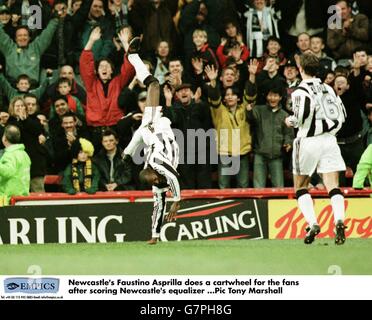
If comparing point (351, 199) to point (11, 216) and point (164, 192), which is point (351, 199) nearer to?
point (164, 192)

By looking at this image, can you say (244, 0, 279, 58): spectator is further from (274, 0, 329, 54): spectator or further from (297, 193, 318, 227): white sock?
(297, 193, 318, 227): white sock

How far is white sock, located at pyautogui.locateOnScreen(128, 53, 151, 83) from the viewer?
8930 mm

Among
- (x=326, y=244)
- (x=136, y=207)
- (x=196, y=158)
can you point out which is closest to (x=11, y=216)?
(x=136, y=207)

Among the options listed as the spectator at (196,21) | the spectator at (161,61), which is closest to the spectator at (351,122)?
the spectator at (196,21)

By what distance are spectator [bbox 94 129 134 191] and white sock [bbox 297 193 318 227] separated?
1442mm

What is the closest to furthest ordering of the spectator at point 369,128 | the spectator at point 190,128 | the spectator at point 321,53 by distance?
the spectator at point 190,128 < the spectator at point 369,128 < the spectator at point 321,53

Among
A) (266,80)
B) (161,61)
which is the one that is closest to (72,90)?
(161,61)

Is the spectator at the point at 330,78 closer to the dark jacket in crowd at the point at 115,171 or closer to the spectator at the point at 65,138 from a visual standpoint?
the dark jacket in crowd at the point at 115,171

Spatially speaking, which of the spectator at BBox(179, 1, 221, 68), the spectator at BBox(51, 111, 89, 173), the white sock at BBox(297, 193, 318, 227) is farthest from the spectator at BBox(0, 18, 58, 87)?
the white sock at BBox(297, 193, 318, 227)

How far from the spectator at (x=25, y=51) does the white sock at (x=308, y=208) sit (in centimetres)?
256

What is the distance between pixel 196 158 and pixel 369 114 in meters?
1.41

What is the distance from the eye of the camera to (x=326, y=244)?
8.02 meters

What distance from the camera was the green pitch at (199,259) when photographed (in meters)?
7.52

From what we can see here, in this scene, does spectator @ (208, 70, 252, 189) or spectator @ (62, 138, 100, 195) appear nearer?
spectator @ (62, 138, 100, 195)
